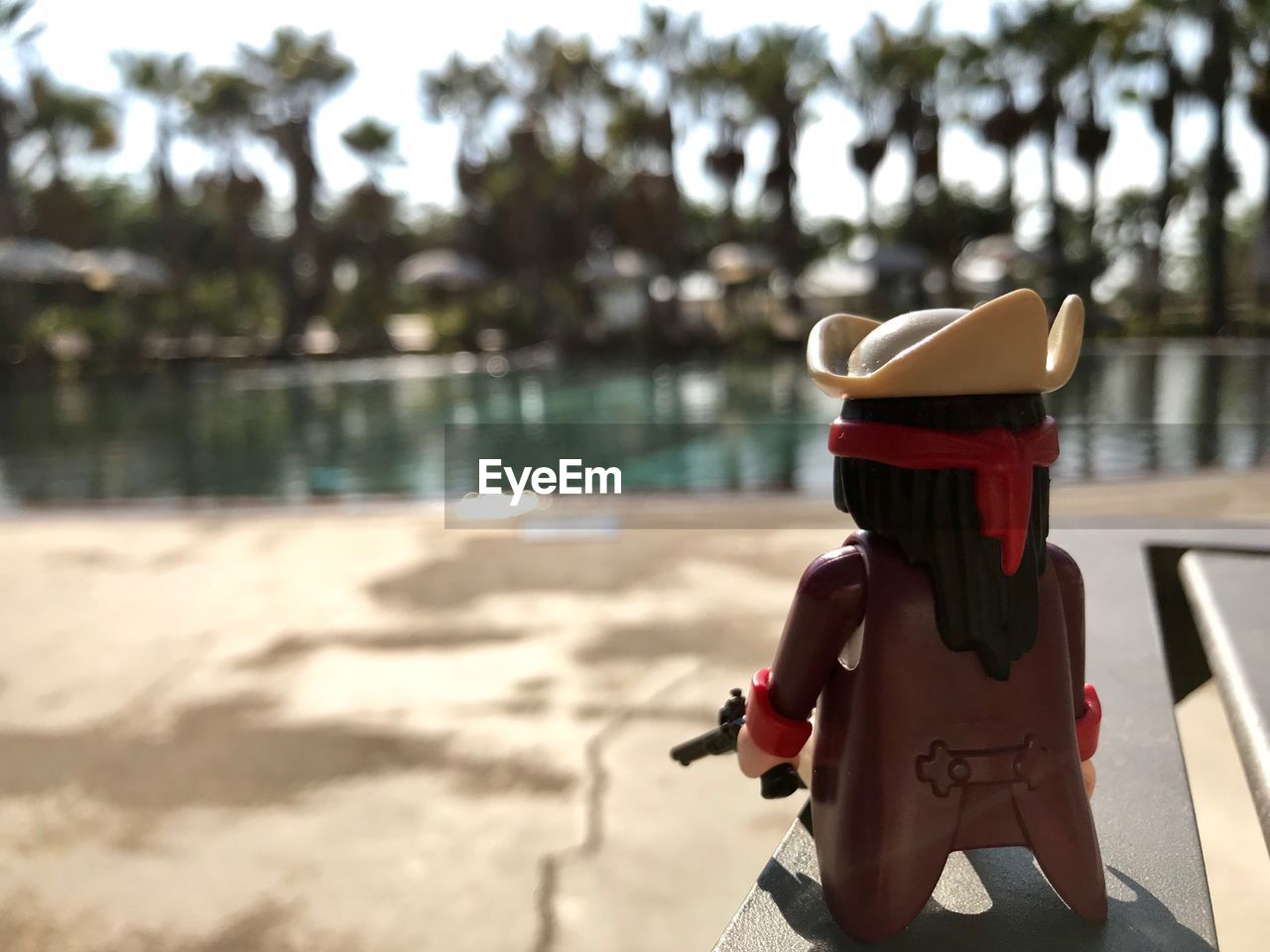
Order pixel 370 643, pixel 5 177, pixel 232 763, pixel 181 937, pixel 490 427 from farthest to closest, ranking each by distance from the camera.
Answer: pixel 5 177, pixel 490 427, pixel 370 643, pixel 232 763, pixel 181 937

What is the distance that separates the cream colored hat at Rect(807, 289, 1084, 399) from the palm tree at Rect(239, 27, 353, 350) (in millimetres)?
29082

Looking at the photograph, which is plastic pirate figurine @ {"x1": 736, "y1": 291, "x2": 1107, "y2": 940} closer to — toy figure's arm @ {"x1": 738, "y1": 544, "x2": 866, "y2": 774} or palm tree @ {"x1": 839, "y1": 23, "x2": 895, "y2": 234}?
toy figure's arm @ {"x1": 738, "y1": 544, "x2": 866, "y2": 774}

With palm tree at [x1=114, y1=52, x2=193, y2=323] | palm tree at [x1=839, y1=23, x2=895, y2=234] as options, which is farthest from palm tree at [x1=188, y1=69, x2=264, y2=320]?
palm tree at [x1=839, y1=23, x2=895, y2=234]

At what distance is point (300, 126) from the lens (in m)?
29.3

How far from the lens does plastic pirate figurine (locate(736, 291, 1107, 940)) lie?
1112mm

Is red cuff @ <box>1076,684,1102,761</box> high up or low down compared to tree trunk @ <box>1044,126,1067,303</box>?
down

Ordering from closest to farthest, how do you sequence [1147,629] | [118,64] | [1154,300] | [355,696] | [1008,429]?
1. [1008,429]
2. [1147,629]
3. [355,696]
4. [1154,300]
5. [118,64]

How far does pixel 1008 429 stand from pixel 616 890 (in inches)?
57.7

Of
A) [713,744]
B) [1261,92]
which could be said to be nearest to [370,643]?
[713,744]

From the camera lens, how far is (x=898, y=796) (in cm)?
115

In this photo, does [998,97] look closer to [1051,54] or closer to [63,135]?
[1051,54]

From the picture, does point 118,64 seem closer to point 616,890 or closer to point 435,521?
point 435,521

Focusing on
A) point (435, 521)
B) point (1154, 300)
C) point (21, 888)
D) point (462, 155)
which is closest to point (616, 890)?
point (21, 888)

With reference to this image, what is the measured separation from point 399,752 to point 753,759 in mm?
1847
